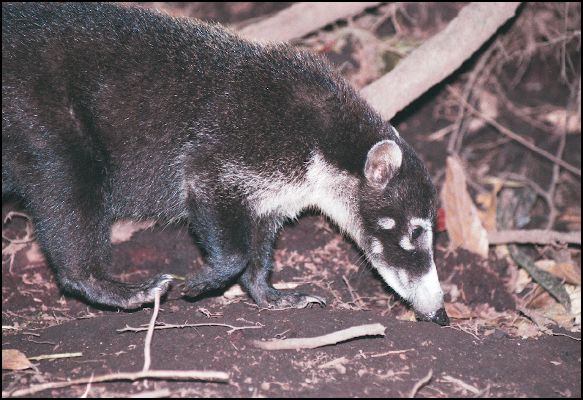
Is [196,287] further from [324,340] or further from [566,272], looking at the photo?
[566,272]

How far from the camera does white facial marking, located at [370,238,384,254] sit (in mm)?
5551

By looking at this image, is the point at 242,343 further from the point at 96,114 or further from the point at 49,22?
the point at 49,22

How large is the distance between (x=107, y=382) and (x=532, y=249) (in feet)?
16.6

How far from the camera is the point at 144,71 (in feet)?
17.0

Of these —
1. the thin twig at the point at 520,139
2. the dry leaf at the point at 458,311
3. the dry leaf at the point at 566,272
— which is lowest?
the dry leaf at the point at 458,311

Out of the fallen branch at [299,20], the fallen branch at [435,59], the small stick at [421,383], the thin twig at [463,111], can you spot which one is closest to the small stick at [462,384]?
the small stick at [421,383]

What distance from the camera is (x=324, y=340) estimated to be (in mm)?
4371

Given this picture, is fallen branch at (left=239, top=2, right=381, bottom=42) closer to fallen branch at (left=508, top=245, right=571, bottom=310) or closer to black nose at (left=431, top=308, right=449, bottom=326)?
fallen branch at (left=508, top=245, right=571, bottom=310)

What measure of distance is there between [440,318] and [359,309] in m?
0.64

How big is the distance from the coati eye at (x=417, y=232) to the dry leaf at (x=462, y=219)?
1428 millimetres

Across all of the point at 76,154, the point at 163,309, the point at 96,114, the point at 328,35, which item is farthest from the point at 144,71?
the point at 328,35

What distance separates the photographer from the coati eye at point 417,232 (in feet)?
17.7

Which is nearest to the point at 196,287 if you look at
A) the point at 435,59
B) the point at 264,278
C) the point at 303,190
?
the point at 264,278

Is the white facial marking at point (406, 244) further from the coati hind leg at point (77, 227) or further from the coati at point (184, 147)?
the coati hind leg at point (77, 227)
